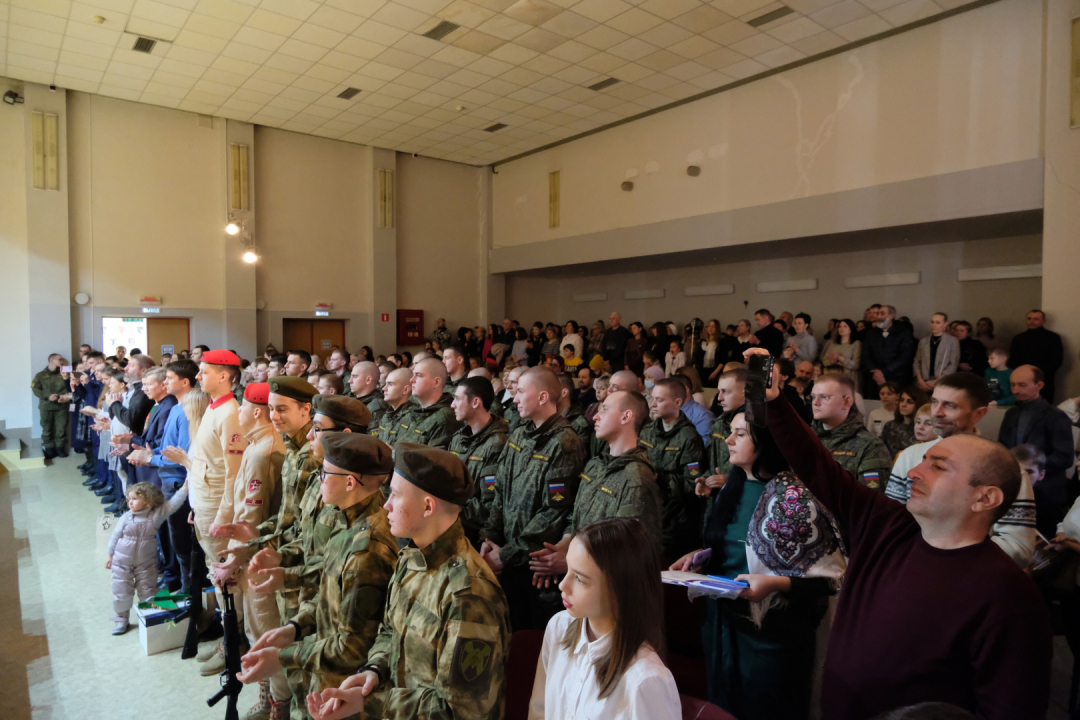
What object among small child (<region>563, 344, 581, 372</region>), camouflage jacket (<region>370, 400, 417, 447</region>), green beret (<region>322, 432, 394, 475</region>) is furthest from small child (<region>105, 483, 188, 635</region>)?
small child (<region>563, 344, 581, 372</region>)

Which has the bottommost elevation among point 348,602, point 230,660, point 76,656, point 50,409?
point 76,656

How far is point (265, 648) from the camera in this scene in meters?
2.10

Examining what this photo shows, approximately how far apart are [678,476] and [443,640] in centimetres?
211

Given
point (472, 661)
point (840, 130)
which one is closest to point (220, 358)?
point (472, 661)

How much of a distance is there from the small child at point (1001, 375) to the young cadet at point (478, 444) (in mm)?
4790

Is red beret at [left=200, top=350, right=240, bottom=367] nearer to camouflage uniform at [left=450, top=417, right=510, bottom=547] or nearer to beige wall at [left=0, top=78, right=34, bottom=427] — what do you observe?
camouflage uniform at [left=450, top=417, right=510, bottom=547]

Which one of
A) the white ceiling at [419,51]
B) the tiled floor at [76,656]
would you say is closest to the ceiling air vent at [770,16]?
the white ceiling at [419,51]

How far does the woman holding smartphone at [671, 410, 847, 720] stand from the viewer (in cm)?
198

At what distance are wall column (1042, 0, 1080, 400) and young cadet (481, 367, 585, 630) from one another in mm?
5911

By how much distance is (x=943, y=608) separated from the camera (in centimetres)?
139

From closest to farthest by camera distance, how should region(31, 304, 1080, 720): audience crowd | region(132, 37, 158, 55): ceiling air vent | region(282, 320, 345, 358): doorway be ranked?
region(31, 304, 1080, 720): audience crowd → region(132, 37, 158, 55): ceiling air vent → region(282, 320, 345, 358): doorway

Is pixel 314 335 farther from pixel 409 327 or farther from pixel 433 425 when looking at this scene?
pixel 433 425

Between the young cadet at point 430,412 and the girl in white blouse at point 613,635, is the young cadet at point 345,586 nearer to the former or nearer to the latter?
the girl in white blouse at point 613,635

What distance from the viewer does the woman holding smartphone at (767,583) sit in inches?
78.1
